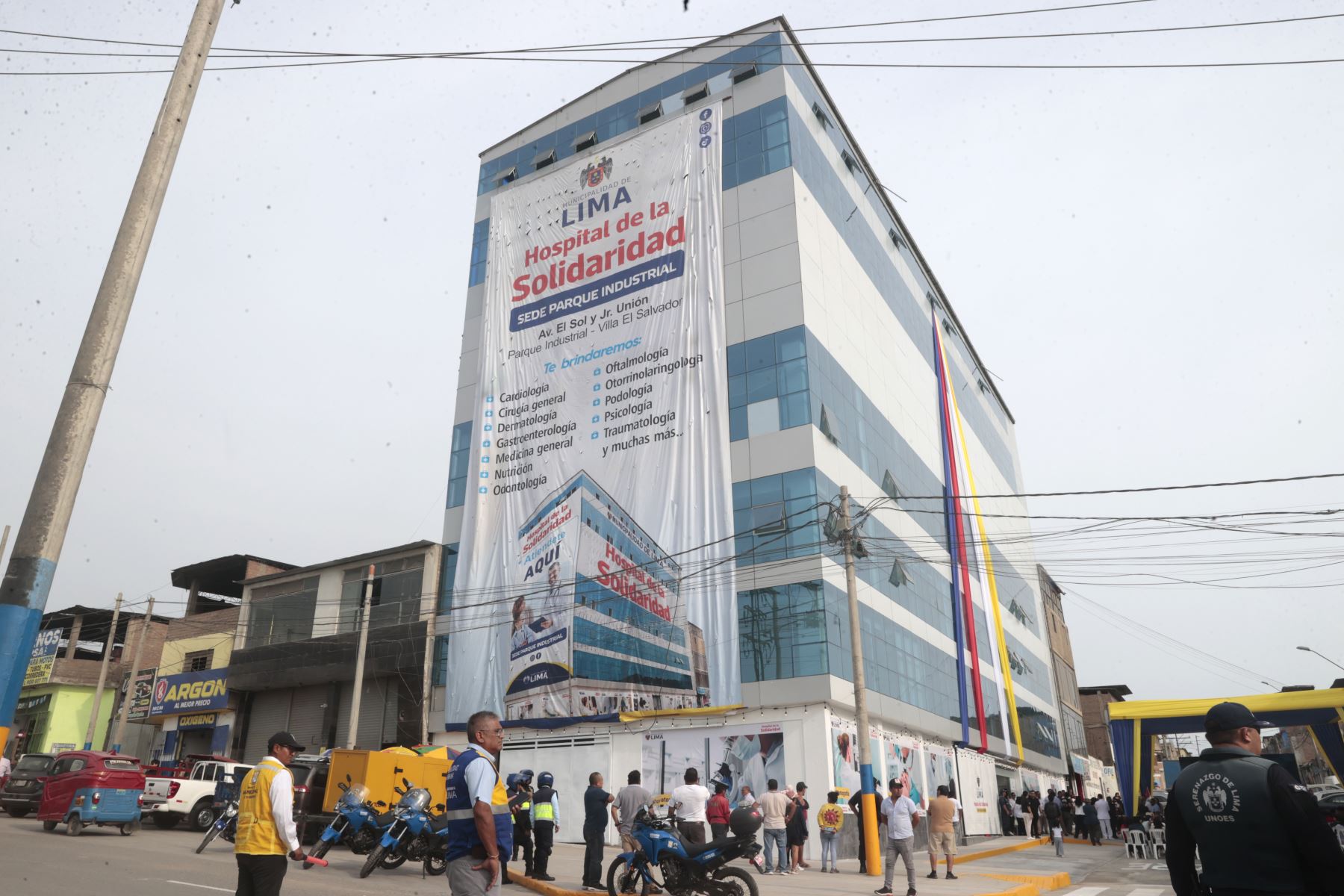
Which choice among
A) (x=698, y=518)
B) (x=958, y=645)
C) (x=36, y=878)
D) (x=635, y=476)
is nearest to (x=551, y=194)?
(x=635, y=476)

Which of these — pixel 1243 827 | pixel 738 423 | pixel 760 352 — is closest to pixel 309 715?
pixel 738 423

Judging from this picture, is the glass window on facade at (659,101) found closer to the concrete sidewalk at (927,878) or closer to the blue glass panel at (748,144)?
the blue glass panel at (748,144)

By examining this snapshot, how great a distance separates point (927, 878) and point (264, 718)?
105 feet

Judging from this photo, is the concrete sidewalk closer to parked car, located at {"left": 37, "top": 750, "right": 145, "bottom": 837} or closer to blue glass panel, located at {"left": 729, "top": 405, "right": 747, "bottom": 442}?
parked car, located at {"left": 37, "top": 750, "right": 145, "bottom": 837}

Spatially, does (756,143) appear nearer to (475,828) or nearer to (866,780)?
(866,780)

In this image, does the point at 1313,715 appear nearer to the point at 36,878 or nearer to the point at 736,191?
the point at 736,191

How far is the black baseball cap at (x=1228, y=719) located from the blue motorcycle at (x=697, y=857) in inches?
282

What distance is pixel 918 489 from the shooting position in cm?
3956

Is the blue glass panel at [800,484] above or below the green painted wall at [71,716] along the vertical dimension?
above

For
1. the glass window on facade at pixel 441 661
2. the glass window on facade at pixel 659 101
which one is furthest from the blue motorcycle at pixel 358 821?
the glass window on facade at pixel 659 101

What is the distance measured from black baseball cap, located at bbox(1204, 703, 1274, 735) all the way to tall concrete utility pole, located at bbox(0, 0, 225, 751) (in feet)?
20.9

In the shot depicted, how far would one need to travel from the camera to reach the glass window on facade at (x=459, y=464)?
3491cm

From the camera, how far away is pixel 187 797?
2161 centimetres

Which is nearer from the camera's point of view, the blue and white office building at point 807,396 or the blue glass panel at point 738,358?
the blue and white office building at point 807,396
